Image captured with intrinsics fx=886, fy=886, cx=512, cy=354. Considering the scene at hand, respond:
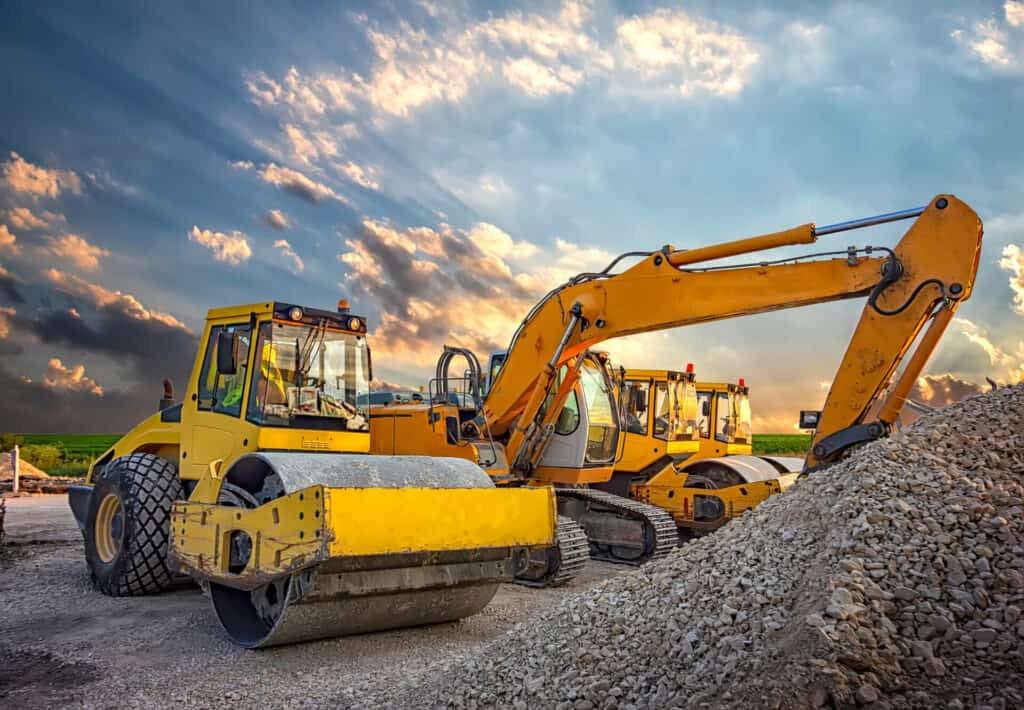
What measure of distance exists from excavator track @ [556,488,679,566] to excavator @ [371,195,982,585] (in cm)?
2

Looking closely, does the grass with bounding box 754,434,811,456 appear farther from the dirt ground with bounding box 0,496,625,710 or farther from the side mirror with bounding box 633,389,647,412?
the dirt ground with bounding box 0,496,625,710

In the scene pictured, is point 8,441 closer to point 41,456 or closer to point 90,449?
point 41,456

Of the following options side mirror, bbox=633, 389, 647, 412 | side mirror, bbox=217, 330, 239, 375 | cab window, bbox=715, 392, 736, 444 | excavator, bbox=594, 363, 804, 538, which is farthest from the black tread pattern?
cab window, bbox=715, 392, 736, 444

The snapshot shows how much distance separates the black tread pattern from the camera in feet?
26.3

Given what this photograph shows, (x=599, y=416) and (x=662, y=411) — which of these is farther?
(x=662, y=411)

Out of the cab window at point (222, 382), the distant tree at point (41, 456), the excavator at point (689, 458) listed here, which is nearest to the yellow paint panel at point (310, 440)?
the cab window at point (222, 382)

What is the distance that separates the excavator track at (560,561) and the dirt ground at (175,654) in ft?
0.42

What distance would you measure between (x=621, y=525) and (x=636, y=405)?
6.37ft

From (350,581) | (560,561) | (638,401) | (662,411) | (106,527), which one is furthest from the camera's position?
(662,411)

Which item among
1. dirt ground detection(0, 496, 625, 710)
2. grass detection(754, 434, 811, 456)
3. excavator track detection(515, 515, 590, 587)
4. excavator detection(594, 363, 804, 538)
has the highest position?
grass detection(754, 434, 811, 456)

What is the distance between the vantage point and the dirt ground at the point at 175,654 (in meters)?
5.38

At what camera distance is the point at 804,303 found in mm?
8117

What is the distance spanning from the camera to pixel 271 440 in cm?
753

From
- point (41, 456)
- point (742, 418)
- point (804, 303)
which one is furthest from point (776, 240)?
point (41, 456)
